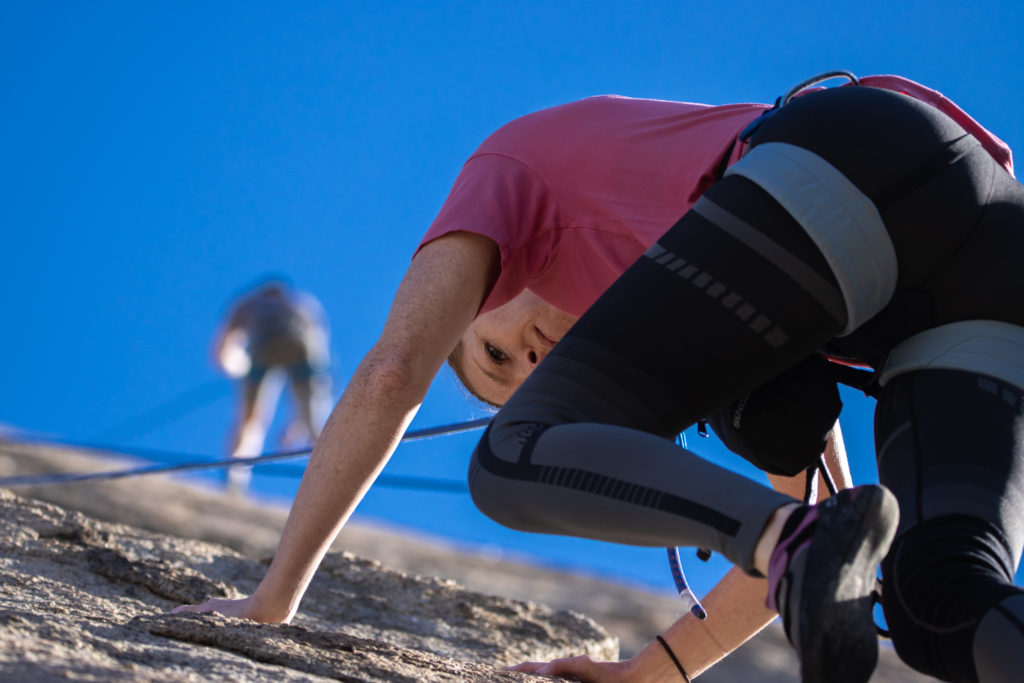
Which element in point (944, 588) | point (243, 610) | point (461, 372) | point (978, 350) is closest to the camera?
point (944, 588)

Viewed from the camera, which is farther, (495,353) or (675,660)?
(495,353)

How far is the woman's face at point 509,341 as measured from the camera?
1841mm

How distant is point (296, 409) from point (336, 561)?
5382 mm

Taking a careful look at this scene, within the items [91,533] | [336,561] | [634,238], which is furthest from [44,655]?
[336,561]

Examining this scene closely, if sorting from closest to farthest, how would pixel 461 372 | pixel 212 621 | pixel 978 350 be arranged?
pixel 978 350
pixel 212 621
pixel 461 372

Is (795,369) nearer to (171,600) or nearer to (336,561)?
(171,600)

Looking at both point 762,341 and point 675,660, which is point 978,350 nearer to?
point 762,341

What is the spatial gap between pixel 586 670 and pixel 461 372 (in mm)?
598

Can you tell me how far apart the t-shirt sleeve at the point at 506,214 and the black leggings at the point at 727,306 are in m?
0.27

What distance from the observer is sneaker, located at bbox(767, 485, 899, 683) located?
37.3 inches

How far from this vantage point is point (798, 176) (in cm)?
120

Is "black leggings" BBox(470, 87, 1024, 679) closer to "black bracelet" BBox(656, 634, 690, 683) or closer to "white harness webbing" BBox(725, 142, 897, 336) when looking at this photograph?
"white harness webbing" BBox(725, 142, 897, 336)

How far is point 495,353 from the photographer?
76.5 inches

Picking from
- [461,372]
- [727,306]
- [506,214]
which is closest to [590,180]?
[506,214]
